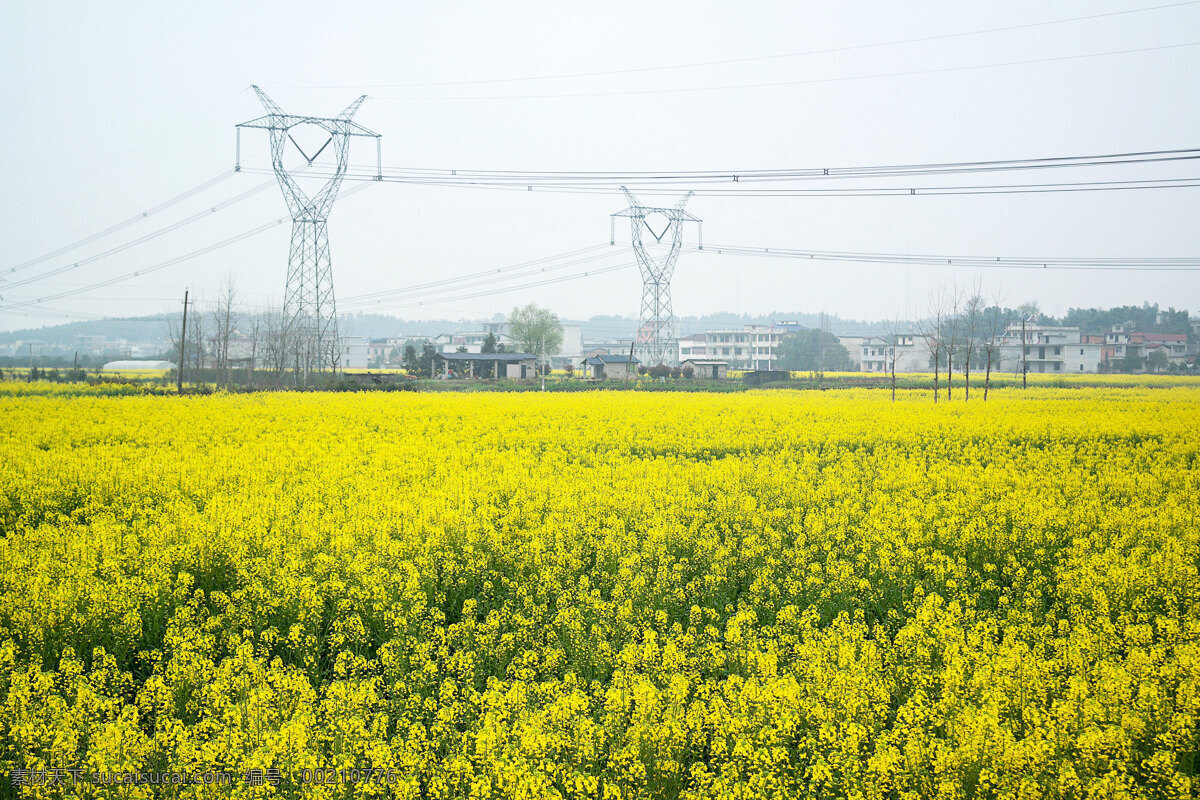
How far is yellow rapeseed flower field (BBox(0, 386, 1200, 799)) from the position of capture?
13.6ft

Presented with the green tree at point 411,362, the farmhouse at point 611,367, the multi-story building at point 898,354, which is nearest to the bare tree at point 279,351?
the green tree at point 411,362

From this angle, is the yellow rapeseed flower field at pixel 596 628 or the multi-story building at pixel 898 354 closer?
the yellow rapeseed flower field at pixel 596 628

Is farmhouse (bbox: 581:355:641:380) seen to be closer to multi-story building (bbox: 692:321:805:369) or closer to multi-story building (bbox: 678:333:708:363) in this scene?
multi-story building (bbox: 692:321:805:369)

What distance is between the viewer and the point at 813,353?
11312cm

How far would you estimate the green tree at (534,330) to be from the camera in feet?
318

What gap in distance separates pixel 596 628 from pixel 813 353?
368 ft

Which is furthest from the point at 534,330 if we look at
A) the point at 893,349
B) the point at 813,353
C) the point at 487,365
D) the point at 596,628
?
the point at 596,628

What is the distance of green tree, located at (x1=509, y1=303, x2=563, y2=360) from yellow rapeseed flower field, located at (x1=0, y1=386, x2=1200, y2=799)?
83923 millimetres

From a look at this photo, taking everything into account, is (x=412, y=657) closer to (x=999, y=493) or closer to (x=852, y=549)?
(x=852, y=549)

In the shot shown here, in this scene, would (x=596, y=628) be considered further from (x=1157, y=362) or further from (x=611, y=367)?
(x=1157, y=362)

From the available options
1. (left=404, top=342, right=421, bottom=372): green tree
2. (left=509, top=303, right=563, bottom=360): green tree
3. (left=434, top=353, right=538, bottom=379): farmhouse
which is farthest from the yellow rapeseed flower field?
(left=509, top=303, right=563, bottom=360): green tree

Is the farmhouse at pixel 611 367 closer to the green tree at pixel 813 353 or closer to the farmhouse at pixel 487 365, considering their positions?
the farmhouse at pixel 487 365

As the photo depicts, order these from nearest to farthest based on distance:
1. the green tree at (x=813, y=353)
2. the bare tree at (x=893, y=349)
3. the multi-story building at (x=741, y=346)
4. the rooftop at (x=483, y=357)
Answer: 1. the bare tree at (x=893, y=349)
2. the rooftop at (x=483, y=357)
3. the green tree at (x=813, y=353)
4. the multi-story building at (x=741, y=346)

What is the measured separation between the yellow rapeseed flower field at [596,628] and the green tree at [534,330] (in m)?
83.9
